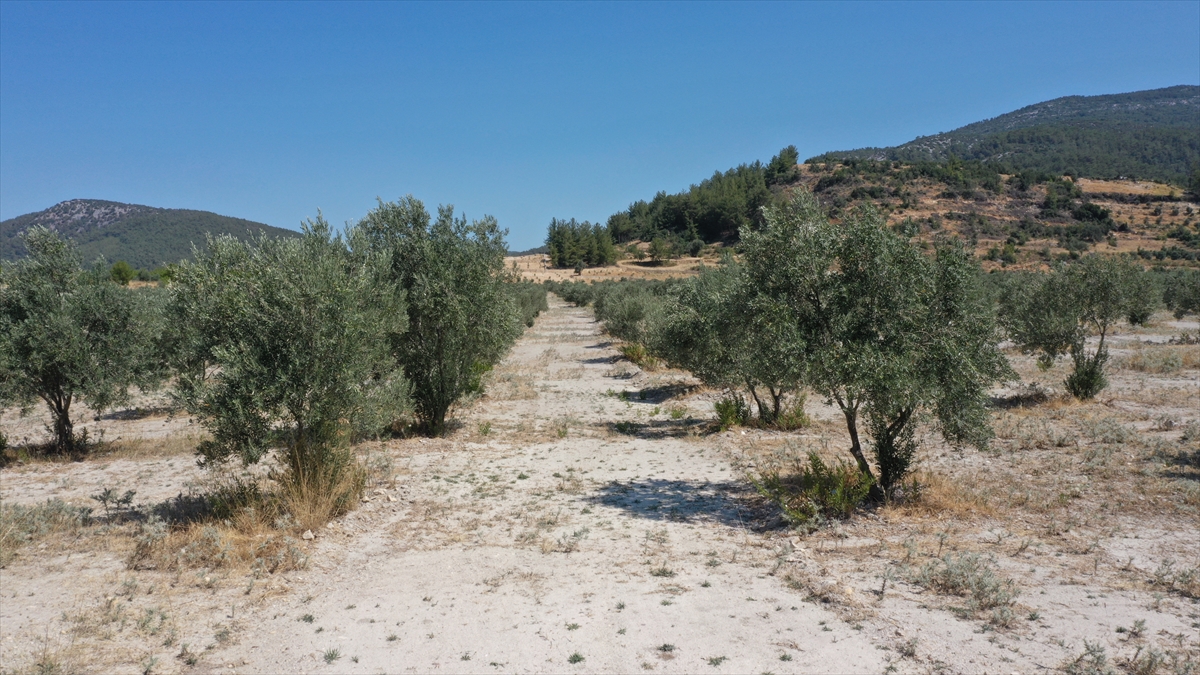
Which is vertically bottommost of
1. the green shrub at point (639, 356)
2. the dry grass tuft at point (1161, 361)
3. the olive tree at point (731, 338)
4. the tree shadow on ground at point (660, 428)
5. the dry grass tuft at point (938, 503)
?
the dry grass tuft at point (1161, 361)

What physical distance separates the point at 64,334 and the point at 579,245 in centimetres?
9704

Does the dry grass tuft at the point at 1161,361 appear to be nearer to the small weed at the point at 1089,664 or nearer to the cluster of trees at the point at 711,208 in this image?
the small weed at the point at 1089,664

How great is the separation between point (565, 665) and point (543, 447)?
→ 9600mm

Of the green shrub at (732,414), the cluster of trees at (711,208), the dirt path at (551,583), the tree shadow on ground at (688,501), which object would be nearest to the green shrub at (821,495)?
the tree shadow on ground at (688,501)

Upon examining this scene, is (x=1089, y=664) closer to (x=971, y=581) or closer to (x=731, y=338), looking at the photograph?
(x=971, y=581)

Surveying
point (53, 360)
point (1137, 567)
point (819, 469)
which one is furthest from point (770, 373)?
point (53, 360)

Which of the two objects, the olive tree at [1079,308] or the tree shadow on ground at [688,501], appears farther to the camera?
the olive tree at [1079,308]

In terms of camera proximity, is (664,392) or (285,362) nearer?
(285,362)

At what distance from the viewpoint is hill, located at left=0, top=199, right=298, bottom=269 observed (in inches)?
4870

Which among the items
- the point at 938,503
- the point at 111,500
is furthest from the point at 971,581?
the point at 111,500

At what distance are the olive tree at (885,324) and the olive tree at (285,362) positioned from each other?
20.0ft

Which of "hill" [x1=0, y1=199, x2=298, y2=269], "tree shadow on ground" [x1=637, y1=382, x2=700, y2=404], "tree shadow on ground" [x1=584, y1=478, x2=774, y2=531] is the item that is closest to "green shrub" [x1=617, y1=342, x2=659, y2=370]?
"tree shadow on ground" [x1=637, y1=382, x2=700, y2=404]

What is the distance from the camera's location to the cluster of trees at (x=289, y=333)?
9.07 meters

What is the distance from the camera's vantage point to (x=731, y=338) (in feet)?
52.6
